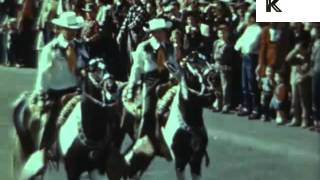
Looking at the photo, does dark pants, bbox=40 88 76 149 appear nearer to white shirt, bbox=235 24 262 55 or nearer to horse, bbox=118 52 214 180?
horse, bbox=118 52 214 180

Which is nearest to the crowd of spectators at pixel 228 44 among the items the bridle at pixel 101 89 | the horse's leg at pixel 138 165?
the bridle at pixel 101 89

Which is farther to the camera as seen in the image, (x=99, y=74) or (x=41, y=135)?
(x=41, y=135)

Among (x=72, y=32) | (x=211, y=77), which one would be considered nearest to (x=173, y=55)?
(x=211, y=77)

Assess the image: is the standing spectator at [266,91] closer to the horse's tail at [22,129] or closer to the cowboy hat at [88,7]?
the cowboy hat at [88,7]

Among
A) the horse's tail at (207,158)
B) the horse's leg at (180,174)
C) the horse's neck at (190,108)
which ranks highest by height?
the horse's neck at (190,108)

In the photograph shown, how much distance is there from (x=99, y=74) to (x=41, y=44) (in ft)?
1.81

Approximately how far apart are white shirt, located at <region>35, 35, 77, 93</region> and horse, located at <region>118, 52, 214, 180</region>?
40cm

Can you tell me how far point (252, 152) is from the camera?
5.39 metres

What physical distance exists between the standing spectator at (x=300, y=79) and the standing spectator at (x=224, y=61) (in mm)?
401

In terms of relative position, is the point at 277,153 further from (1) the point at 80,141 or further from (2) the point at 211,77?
(1) the point at 80,141

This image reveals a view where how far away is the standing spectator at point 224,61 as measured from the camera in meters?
5.44

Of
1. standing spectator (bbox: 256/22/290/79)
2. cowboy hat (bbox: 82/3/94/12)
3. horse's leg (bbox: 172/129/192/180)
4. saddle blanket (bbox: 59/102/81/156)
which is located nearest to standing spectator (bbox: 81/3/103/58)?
cowboy hat (bbox: 82/3/94/12)

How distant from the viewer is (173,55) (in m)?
5.52

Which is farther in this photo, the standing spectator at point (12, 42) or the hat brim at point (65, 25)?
the standing spectator at point (12, 42)
